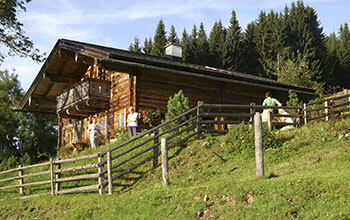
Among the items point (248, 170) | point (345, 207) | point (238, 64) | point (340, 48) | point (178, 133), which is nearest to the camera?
point (345, 207)

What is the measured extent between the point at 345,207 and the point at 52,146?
117 feet

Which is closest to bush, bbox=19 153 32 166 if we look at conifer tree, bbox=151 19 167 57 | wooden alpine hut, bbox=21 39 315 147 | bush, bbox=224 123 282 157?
wooden alpine hut, bbox=21 39 315 147

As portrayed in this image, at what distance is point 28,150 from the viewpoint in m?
39.5

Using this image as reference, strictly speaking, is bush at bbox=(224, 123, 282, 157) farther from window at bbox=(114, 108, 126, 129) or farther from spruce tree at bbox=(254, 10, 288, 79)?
spruce tree at bbox=(254, 10, 288, 79)

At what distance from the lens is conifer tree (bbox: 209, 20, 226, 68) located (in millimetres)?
56438

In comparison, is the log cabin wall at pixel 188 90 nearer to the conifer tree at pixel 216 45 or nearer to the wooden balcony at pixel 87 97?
the wooden balcony at pixel 87 97

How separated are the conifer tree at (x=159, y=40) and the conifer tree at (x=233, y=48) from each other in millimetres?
8587

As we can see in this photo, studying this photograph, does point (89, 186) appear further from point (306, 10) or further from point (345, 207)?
point (306, 10)

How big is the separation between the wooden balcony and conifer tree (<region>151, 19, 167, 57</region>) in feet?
109

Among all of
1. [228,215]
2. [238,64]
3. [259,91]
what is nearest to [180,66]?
[259,91]

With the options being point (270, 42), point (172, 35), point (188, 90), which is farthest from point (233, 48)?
point (188, 90)

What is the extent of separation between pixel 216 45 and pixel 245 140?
4638 centimetres

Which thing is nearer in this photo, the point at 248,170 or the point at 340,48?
the point at 248,170

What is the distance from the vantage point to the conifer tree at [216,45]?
56.4 meters
